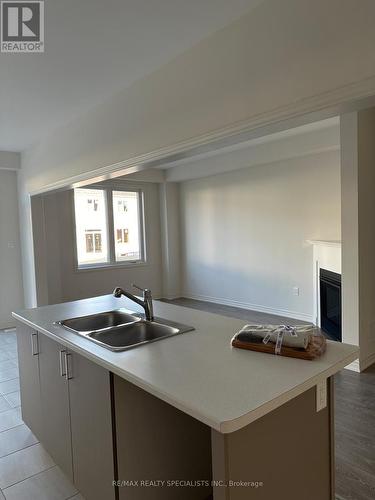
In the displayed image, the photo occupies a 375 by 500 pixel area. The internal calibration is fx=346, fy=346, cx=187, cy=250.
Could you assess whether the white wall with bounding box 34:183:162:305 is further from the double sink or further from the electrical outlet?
the electrical outlet

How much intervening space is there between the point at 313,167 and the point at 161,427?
4322mm

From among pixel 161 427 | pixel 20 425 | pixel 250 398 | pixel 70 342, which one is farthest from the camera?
pixel 20 425

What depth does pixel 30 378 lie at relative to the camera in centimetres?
236

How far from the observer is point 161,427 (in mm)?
1632

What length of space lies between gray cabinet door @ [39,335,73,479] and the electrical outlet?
1277 mm

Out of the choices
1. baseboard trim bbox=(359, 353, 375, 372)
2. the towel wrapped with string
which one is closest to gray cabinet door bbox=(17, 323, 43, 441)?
the towel wrapped with string

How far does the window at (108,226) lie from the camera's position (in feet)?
20.4

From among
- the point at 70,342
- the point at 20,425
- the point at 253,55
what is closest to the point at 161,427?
the point at 70,342

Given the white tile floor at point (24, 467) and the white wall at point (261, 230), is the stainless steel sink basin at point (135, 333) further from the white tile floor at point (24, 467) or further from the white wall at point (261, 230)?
the white wall at point (261, 230)

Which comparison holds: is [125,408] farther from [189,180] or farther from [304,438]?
[189,180]

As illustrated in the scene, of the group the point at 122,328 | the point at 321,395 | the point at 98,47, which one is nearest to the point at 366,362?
the point at 321,395

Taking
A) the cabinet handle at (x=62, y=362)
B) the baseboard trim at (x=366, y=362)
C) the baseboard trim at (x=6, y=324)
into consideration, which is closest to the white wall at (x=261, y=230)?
the baseboard trim at (x=366, y=362)

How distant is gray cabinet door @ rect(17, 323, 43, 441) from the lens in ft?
7.40

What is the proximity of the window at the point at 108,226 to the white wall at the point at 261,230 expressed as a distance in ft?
3.23
